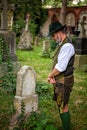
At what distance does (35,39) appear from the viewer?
26641 millimetres

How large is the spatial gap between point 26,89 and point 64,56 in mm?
1364

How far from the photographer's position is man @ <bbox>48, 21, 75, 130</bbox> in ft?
18.4

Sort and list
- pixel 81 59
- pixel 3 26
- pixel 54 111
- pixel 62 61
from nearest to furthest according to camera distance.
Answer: pixel 62 61, pixel 54 111, pixel 3 26, pixel 81 59

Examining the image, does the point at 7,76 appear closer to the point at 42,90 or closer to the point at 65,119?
the point at 42,90

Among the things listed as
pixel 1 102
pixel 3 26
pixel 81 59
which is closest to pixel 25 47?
pixel 81 59

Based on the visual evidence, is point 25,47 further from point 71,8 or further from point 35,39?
point 71,8

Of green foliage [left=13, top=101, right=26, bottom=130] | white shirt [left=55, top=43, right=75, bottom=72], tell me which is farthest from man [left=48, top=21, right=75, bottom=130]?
green foliage [left=13, top=101, right=26, bottom=130]

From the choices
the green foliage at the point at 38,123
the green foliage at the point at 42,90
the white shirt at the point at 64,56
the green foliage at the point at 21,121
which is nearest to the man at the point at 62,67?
the white shirt at the point at 64,56

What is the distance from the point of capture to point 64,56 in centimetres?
557

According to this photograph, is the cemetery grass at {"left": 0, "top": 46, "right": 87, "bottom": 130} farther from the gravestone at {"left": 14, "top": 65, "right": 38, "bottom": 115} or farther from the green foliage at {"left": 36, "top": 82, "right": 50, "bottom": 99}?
the gravestone at {"left": 14, "top": 65, "right": 38, "bottom": 115}

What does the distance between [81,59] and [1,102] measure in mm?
6078

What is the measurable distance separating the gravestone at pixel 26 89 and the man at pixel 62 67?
75 cm

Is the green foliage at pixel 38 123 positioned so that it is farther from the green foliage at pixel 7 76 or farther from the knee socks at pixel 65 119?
the green foliage at pixel 7 76

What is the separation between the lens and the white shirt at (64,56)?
558 cm
